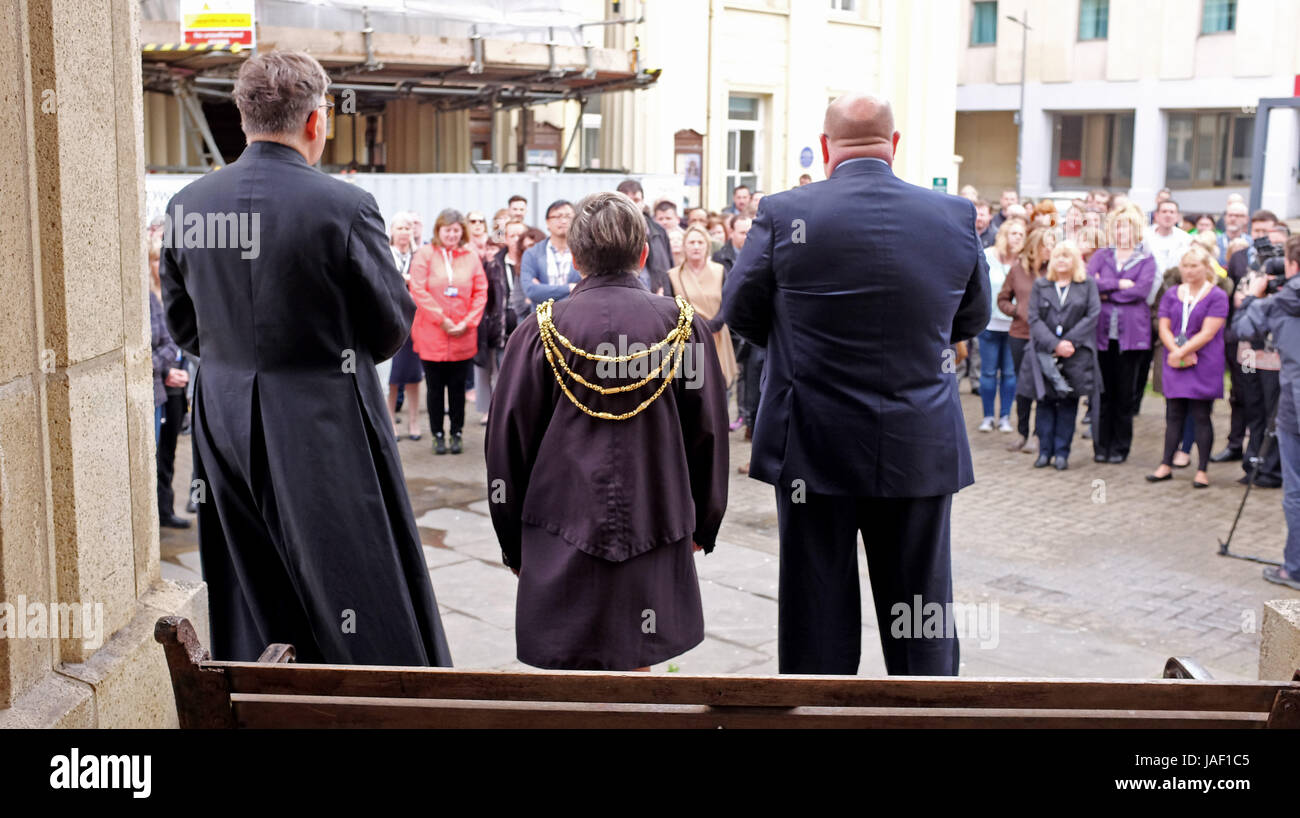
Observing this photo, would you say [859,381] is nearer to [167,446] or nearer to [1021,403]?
[167,446]

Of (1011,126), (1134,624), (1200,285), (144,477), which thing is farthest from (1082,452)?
(1011,126)

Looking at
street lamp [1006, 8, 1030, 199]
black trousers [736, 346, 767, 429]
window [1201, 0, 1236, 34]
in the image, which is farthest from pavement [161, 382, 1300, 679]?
street lamp [1006, 8, 1030, 199]

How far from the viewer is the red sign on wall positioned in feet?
148

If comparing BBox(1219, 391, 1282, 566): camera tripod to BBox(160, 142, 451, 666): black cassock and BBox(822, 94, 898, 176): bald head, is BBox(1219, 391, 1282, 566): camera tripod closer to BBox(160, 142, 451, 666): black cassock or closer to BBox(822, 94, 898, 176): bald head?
BBox(822, 94, 898, 176): bald head

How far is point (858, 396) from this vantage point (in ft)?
14.9

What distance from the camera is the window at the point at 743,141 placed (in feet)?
81.2

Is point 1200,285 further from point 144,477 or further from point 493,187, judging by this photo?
point 144,477

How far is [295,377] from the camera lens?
4.12m

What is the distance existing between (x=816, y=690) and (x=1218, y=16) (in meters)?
41.0

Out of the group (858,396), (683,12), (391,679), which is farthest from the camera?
(683,12)

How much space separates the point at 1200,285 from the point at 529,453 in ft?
25.4

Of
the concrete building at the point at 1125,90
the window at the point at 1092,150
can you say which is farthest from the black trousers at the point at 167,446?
the window at the point at 1092,150

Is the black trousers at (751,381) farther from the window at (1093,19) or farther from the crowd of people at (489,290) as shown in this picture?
the window at (1093,19)

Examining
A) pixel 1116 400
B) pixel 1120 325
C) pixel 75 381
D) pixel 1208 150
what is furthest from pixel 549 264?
→ pixel 1208 150
